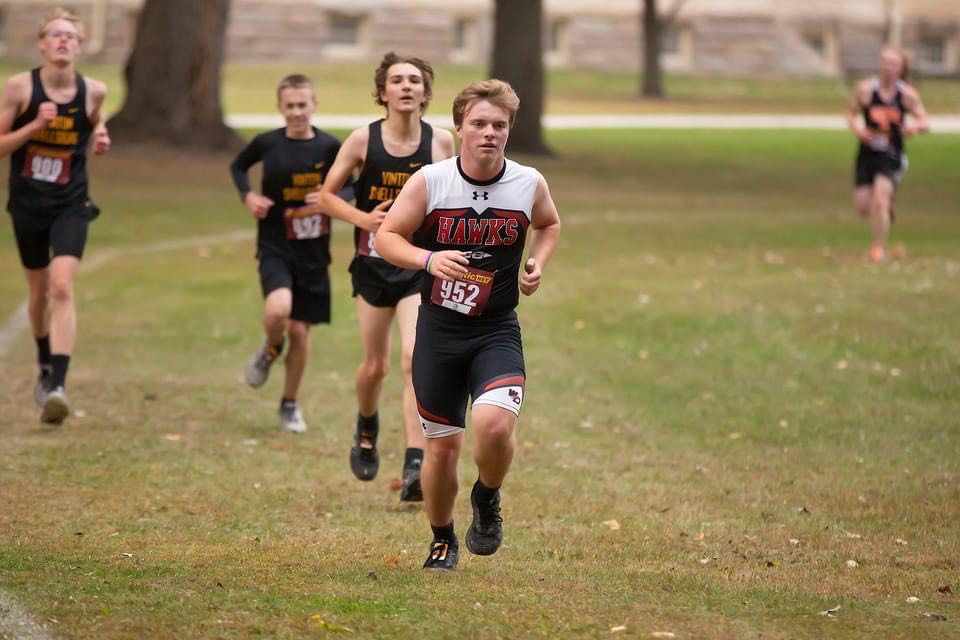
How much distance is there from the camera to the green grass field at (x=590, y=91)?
156 ft

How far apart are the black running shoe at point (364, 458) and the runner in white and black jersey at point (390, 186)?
349 mm

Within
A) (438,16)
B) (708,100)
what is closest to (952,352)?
(708,100)

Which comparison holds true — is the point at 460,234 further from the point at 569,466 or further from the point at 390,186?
the point at 569,466

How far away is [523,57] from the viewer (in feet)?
108

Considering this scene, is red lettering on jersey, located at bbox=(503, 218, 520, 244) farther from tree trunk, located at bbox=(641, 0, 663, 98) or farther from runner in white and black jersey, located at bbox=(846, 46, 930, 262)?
tree trunk, located at bbox=(641, 0, 663, 98)

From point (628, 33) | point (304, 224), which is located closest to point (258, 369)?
point (304, 224)

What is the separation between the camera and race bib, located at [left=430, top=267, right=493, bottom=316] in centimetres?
652

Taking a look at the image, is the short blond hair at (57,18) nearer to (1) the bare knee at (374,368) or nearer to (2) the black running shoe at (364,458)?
(1) the bare knee at (374,368)

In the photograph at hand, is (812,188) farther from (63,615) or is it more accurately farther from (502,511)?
(63,615)

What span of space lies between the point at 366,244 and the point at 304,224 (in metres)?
1.69

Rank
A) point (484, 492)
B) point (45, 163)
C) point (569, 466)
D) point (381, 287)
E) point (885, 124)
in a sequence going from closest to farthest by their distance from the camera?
point (484, 492) → point (381, 287) → point (569, 466) → point (45, 163) → point (885, 124)

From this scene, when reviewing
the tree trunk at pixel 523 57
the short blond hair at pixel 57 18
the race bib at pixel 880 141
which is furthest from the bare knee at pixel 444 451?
the tree trunk at pixel 523 57

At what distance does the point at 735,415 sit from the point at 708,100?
43802 millimetres

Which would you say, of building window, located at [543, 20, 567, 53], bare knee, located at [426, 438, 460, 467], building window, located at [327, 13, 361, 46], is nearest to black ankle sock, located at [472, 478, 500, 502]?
bare knee, located at [426, 438, 460, 467]
